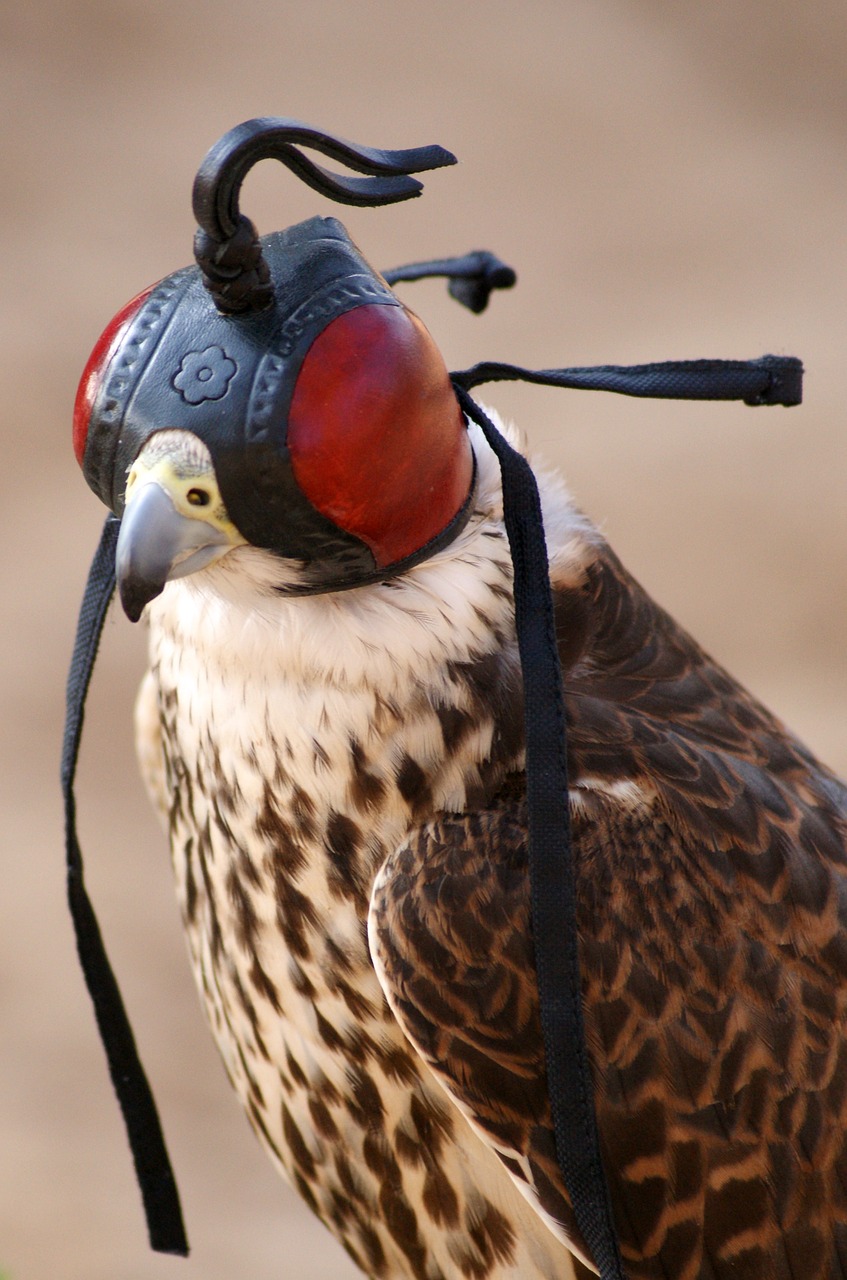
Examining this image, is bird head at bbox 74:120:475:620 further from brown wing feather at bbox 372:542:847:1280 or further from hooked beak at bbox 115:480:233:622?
brown wing feather at bbox 372:542:847:1280

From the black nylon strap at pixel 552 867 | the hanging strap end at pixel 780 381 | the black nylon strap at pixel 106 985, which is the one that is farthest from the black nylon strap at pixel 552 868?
the black nylon strap at pixel 106 985

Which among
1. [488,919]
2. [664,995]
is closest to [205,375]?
[488,919]

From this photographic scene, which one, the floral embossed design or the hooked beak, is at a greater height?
the floral embossed design

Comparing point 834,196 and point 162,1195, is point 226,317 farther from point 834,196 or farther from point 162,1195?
point 834,196

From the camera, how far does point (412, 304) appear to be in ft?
13.7

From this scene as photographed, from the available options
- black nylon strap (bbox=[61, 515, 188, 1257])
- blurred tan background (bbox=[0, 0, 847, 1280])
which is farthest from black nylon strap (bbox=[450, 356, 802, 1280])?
blurred tan background (bbox=[0, 0, 847, 1280])

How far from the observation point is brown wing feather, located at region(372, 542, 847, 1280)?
118cm

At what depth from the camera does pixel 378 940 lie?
1191 mm

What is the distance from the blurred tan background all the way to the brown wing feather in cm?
162

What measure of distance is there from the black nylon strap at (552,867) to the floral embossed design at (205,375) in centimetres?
24

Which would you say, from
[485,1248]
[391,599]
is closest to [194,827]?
[391,599]

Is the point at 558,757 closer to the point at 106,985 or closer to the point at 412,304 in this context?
the point at 106,985

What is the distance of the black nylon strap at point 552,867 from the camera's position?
110 centimetres

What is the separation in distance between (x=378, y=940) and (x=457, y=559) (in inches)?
12.4
